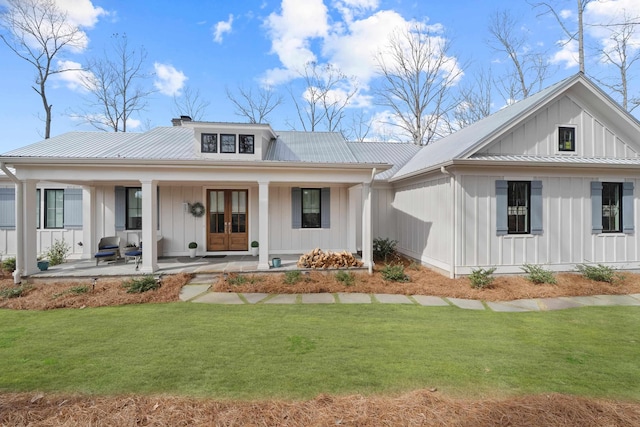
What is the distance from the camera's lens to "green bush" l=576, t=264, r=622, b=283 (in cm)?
764

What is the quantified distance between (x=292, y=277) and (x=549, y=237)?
279 inches

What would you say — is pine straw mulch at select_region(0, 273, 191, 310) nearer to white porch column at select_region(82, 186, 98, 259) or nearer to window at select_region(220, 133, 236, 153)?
white porch column at select_region(82, 186, 98, 259)

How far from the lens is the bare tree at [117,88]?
1977cm

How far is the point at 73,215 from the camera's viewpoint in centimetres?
1040

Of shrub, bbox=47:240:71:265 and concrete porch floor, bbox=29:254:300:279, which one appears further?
shrub, bbox=47:240:71:265

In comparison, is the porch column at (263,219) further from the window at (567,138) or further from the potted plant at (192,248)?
the window at (567,138)

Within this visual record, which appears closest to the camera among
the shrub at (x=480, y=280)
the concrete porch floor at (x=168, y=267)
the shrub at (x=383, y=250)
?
the shrub at (x=480, y=280)

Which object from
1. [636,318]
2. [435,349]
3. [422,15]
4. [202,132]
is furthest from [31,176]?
[422,15]

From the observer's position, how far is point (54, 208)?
10.6 metres

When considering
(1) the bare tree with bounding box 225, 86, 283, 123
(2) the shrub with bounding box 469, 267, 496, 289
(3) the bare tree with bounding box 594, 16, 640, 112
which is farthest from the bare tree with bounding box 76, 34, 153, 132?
(3) the bare tree with bounding box 594, 16, 640, 112

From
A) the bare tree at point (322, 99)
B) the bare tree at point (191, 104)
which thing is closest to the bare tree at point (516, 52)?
the bare tree at point (322, 99)

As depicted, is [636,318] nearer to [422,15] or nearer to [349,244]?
[349,244]

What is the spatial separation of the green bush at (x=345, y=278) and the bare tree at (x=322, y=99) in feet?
57.6

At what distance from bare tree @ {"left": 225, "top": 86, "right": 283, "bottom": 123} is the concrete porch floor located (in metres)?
16.5
